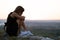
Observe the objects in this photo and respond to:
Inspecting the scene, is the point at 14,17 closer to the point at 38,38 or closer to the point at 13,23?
the point at 13,23

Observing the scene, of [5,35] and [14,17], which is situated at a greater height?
[14,17]

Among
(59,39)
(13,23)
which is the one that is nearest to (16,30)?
(13,23)

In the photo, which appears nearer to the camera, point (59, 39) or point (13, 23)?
point (13, 23)

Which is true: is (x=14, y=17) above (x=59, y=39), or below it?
above

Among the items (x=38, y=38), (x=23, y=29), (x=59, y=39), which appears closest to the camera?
(x=38, y=38)

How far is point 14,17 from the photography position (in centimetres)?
749

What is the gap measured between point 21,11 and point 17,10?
0.11 meters

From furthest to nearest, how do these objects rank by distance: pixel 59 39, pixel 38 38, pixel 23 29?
pixel 59 39 < pixel 23 29 < pixel 38 38

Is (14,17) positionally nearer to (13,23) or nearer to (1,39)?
(13,23)

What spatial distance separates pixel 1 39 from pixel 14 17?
2.15ft

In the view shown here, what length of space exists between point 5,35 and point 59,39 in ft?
6.10

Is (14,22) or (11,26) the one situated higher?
(14,22)

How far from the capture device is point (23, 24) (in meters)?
7.64

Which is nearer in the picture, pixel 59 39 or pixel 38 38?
pixel 38 38
